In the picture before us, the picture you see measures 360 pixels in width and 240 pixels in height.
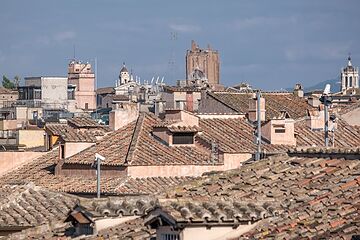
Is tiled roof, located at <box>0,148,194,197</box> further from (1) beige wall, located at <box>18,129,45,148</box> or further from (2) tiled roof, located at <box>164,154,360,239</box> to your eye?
(1) beige wall, located at <box>18,129,45,148</box>

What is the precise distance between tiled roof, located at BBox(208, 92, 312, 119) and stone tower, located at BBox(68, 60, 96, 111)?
8886 centimetres

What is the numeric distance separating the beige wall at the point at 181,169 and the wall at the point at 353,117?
1276 centimetres

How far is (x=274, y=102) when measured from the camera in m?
63.6

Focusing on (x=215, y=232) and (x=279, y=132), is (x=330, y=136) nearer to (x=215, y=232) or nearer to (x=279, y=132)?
(x=279, y=132)

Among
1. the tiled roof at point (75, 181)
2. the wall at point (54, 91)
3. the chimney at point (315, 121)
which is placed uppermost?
the wall at point (54, 91)

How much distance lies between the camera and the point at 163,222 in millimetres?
18453

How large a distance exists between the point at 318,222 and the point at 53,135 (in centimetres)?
3411

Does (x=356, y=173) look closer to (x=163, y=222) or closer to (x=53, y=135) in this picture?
(x=163, y=222)

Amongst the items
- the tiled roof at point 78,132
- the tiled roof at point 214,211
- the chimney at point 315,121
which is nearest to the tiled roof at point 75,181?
the tiled roof at point 78,132

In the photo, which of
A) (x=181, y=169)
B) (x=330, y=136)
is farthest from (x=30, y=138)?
(x=181, y=169)

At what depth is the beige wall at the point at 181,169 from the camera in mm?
43844

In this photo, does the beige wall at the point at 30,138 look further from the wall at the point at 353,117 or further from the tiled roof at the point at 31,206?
the tiled roof at the point at 31,206

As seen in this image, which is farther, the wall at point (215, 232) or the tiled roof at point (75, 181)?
the tiled roof at point (75, 181)

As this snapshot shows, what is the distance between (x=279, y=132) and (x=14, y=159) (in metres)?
9.29
